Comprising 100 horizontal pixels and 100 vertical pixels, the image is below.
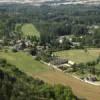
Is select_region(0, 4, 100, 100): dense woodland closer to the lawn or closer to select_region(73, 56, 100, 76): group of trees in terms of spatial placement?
select_region(73, 56, 100, 76): group of trees

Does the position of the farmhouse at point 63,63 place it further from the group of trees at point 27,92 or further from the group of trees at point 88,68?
the group of trees at point 27,92

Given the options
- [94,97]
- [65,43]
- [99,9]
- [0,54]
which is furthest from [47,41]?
[99,9]

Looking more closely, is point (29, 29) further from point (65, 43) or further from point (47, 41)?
point (65, 43)

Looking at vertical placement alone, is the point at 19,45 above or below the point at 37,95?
below

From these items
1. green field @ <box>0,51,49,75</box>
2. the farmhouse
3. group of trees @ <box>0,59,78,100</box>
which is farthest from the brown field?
group of trees @ <box>0,59,78,100</box>

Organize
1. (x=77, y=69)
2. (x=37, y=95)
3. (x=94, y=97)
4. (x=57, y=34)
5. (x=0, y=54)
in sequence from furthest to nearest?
(x=57, y=34) < (x=0, y=54) < (x=77, y=69) < (x=94, y=97) < (x=37, y=95)
